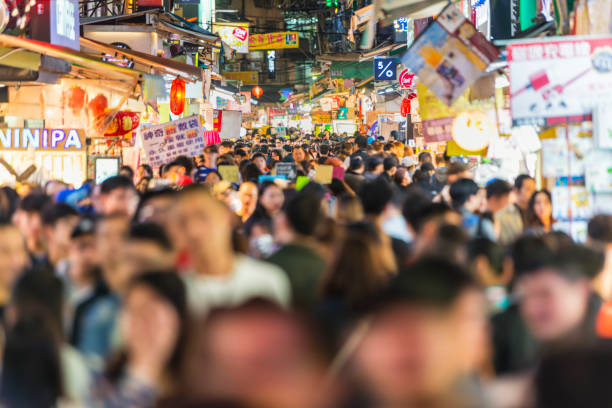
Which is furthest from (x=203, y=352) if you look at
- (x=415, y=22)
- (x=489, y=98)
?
(x=415, y=22)

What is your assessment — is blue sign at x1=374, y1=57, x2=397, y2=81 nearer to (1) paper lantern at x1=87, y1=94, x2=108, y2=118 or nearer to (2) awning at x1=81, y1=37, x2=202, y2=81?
(2) awning at x1=81, y1=37, x2=202, y2=81

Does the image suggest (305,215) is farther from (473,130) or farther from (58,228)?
(473,130)

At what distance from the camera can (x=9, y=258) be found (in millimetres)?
4676

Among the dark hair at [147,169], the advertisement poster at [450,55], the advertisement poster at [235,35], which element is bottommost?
the dark hair at [147,169]

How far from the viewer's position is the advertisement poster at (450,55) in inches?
362

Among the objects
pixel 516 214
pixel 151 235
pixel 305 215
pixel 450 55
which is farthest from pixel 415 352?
pixel 450 55

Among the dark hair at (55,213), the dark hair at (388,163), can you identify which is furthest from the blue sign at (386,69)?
the dark hair at (55,213)

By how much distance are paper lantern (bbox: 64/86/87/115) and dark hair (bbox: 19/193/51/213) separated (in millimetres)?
9541

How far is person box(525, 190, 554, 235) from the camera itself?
830 cm

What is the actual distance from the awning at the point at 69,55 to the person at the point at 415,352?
873 cm

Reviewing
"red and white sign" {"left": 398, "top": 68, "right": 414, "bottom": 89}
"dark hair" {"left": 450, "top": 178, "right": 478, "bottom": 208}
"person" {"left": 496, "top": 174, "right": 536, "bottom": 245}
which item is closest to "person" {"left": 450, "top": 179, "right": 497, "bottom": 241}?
"dark hair" {"left": 450, "top": 178, "right": 478, "bottom": 208}

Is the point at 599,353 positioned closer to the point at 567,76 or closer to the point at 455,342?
the point at 455,342

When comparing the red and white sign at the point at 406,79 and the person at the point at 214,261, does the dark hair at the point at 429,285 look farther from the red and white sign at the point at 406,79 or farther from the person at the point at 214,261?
the red and white sign at the point at 406,79

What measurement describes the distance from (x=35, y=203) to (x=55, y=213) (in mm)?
1063
